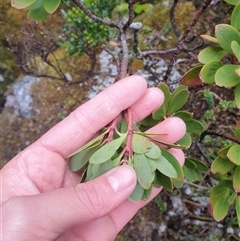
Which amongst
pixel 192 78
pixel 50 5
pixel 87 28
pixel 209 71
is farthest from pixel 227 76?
pixel 87 28

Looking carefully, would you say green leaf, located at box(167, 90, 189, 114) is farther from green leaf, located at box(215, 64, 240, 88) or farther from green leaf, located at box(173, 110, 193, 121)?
green leaf, located at box(215, 64, 240, 88)

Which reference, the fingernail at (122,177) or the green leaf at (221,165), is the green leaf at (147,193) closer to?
the fingernail at (122,177)

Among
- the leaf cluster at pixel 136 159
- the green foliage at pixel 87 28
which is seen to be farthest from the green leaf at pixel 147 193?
the green foliage at pixel 87 28

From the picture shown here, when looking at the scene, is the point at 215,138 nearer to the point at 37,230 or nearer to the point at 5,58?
the point at 37,230

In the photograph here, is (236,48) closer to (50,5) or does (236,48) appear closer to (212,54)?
(212,54)

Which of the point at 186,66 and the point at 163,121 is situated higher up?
the point at 163,121

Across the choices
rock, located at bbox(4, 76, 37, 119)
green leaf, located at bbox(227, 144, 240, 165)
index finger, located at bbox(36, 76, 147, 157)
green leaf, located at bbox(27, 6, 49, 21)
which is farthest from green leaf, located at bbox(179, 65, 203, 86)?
rock, located at bbox(4, 76, 37, 119)

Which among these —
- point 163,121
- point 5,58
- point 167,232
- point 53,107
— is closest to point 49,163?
point 163,121
